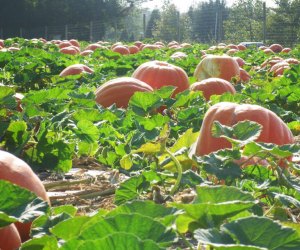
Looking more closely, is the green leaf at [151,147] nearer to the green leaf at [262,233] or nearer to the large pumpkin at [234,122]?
the large pumpkin at [234,122]

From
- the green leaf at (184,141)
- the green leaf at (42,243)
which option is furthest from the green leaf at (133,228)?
Answer: the green leaf at (184,141)

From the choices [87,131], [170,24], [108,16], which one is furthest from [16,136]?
[170,24]

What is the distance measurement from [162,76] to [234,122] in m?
2.54

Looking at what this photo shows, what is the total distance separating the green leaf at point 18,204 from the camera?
1159 millimetres

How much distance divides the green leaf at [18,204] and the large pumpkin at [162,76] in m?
3.97

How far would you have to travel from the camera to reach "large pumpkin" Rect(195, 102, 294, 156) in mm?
2684

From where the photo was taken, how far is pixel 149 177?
6.45ft

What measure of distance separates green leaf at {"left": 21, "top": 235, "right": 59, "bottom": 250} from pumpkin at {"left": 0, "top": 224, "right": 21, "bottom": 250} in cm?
21

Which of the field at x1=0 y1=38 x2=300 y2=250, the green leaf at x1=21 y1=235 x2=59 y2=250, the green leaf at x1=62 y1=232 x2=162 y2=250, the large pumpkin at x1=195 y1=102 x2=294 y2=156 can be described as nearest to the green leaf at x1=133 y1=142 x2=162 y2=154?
the field at x1=0 y1=38 x2=300 y2=250

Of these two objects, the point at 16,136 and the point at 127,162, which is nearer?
the point at 127,162

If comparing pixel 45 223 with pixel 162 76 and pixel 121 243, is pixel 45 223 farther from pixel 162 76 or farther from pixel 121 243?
pixel 162 76

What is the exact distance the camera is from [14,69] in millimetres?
6566

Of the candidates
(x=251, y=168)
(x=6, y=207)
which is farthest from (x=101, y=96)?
(x=6, y=207)

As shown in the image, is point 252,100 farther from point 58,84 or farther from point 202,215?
point 202,215
